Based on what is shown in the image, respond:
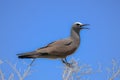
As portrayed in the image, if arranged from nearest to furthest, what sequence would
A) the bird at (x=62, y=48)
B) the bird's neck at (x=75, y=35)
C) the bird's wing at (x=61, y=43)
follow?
the bird at (x=62, y=48)
the bird's wing at (x=61, y=43)
the bird's neck at (x=75, y=35)

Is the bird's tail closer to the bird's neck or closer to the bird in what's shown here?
the bird

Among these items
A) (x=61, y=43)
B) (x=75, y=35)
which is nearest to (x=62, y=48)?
(x=61, y=43)

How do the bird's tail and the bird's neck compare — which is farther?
the bird's neck

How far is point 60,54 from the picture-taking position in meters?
8.09

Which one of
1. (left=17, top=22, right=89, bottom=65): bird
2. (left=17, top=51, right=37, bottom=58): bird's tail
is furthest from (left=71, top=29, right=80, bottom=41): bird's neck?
(left=17, top=51, right=37, bottom=58): bird's tail

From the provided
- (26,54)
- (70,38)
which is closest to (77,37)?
(70,38)

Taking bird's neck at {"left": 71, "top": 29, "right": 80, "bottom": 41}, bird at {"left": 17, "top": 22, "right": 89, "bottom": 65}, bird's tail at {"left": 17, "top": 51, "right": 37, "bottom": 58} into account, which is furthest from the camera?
bird's neck at {"left": 71, "top": 29, "right": 80, "bottom": 41}

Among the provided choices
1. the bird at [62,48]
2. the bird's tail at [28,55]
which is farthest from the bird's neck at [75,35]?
the bird's tail at [28,55]

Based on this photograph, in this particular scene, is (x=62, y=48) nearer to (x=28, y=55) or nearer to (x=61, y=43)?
(x=61, y=43)

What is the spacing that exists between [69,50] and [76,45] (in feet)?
0.65

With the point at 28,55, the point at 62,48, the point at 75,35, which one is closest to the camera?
the point at 28,55

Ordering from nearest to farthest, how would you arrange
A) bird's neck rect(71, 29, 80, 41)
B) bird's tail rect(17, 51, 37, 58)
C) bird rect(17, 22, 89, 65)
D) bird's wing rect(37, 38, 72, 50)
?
bird's tail rect(17, 51, 37, 58)
bird rect(17, 22, 89, 65)
bird's wing rect(37, 38, 72, 50)
bird's neck rect(71, 29, 80, 41)

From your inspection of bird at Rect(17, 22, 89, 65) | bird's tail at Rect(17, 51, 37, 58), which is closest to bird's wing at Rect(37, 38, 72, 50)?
bird at Rect(17, 22, 89, 65)

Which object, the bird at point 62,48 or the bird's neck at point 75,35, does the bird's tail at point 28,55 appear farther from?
the bird's neck at point 75,35
